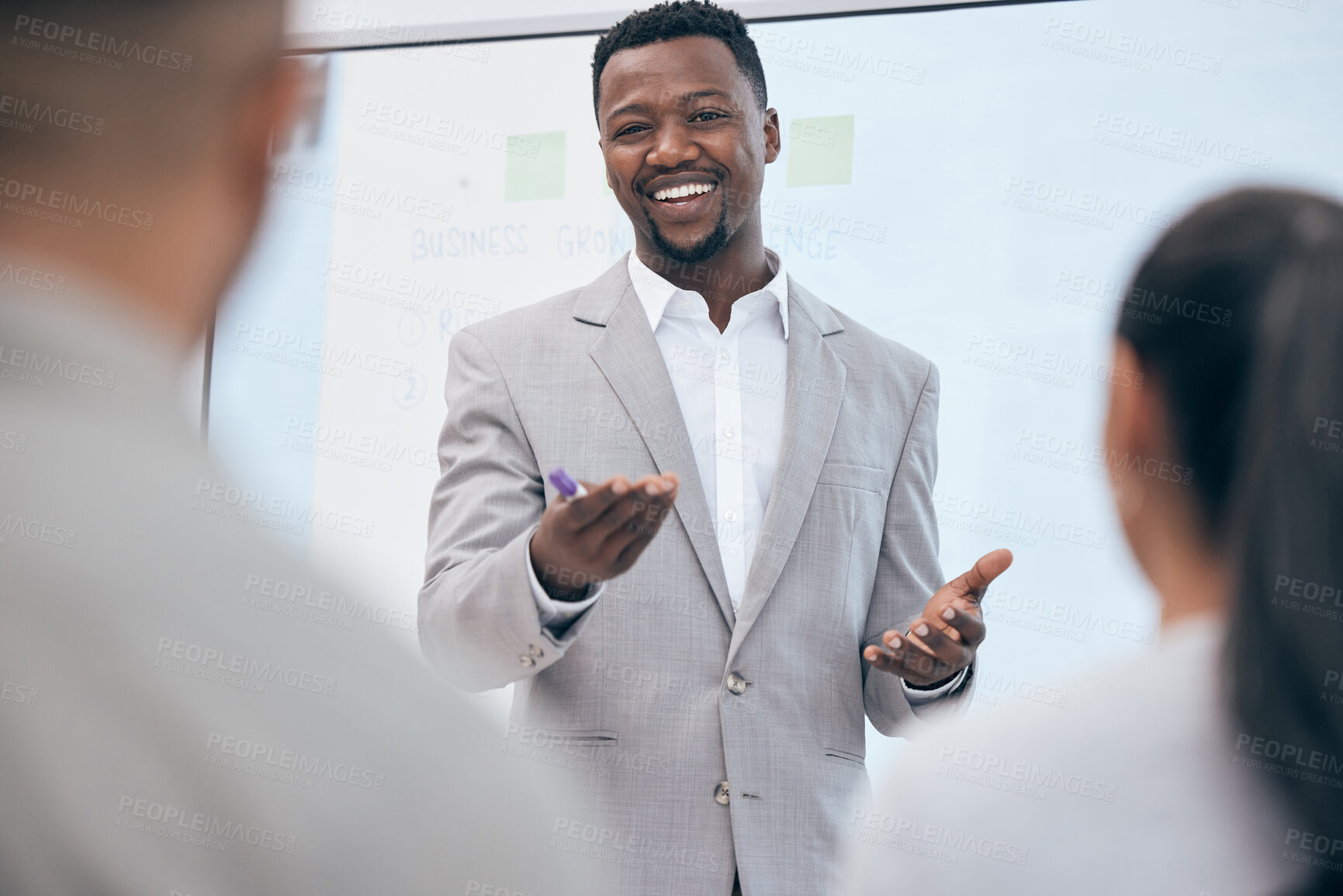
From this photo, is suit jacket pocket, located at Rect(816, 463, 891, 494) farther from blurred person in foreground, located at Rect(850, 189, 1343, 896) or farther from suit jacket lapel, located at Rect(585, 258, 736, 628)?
blurred person in foreground, located at Rect(850, 189, 1343, 896)

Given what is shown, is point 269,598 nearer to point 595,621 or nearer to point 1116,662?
point 1116,662

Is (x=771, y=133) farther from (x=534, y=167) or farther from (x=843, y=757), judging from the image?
(x=843, y=757)

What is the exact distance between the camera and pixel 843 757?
1469 millimetres

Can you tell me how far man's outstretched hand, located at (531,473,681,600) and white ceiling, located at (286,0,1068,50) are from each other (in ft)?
5.49

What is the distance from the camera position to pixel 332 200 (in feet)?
8.55

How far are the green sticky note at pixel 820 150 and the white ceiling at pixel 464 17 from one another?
0.86 ft

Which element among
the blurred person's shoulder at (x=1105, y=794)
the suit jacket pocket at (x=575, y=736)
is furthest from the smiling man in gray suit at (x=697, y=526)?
the blurred person's shoulder at (x=1105, y=794)

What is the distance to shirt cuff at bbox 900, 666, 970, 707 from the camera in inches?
58.0

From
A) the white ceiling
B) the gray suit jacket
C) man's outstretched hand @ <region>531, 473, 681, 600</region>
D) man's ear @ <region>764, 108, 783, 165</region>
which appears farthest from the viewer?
the white ceiling

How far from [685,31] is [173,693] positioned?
163cm

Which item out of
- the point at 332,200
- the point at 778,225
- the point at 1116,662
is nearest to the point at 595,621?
the point at 1116,662

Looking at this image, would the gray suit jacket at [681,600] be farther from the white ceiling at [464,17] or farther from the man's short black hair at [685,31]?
the white ceiling at [464,17]

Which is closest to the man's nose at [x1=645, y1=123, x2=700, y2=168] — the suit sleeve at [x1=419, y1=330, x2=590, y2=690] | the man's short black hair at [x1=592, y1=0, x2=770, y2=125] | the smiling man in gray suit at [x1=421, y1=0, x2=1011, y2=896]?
the smiling man in gray suit at [x1=421, y1=0, x2=1011, y2=896]

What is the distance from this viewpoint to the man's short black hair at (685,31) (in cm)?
176
